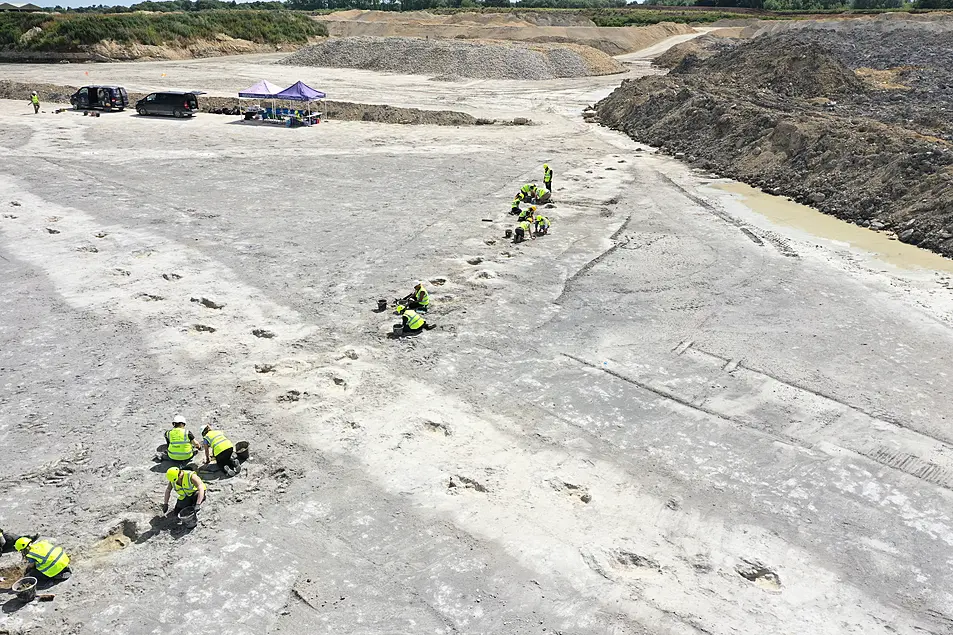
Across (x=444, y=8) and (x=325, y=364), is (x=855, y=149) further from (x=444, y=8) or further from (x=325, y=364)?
(x=444, y=8)

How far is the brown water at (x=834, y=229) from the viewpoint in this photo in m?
17.7

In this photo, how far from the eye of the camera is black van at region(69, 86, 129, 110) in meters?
37.0

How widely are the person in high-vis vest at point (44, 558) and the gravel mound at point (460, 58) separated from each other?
5503cm

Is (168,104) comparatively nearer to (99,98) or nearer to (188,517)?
(99,98)

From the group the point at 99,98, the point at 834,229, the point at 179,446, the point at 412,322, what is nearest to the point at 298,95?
the point at 99,98

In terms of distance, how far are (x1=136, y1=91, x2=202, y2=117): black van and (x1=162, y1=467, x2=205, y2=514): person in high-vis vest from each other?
3315cm

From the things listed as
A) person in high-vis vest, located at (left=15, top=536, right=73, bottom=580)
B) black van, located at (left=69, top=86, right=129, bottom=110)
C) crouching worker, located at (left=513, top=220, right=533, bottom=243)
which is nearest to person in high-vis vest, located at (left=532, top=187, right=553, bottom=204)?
crouching worker, located at (left=513, top=220, right=533, bottom=243)

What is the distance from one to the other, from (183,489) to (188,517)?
1.12 feet

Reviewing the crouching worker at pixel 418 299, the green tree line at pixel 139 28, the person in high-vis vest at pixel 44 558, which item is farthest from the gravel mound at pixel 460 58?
the person in high-vis vest at pixel 44 558

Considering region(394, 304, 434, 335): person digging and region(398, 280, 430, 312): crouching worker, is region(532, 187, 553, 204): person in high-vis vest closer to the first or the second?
region(398, 280, 430, 312): crouching worker

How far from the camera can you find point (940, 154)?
2078cm

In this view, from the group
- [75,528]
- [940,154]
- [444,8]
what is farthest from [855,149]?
[444,8]

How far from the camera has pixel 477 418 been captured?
1059cm

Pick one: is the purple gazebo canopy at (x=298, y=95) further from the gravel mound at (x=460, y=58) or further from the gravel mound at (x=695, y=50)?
the gravel mound at (x=695, y=50)
